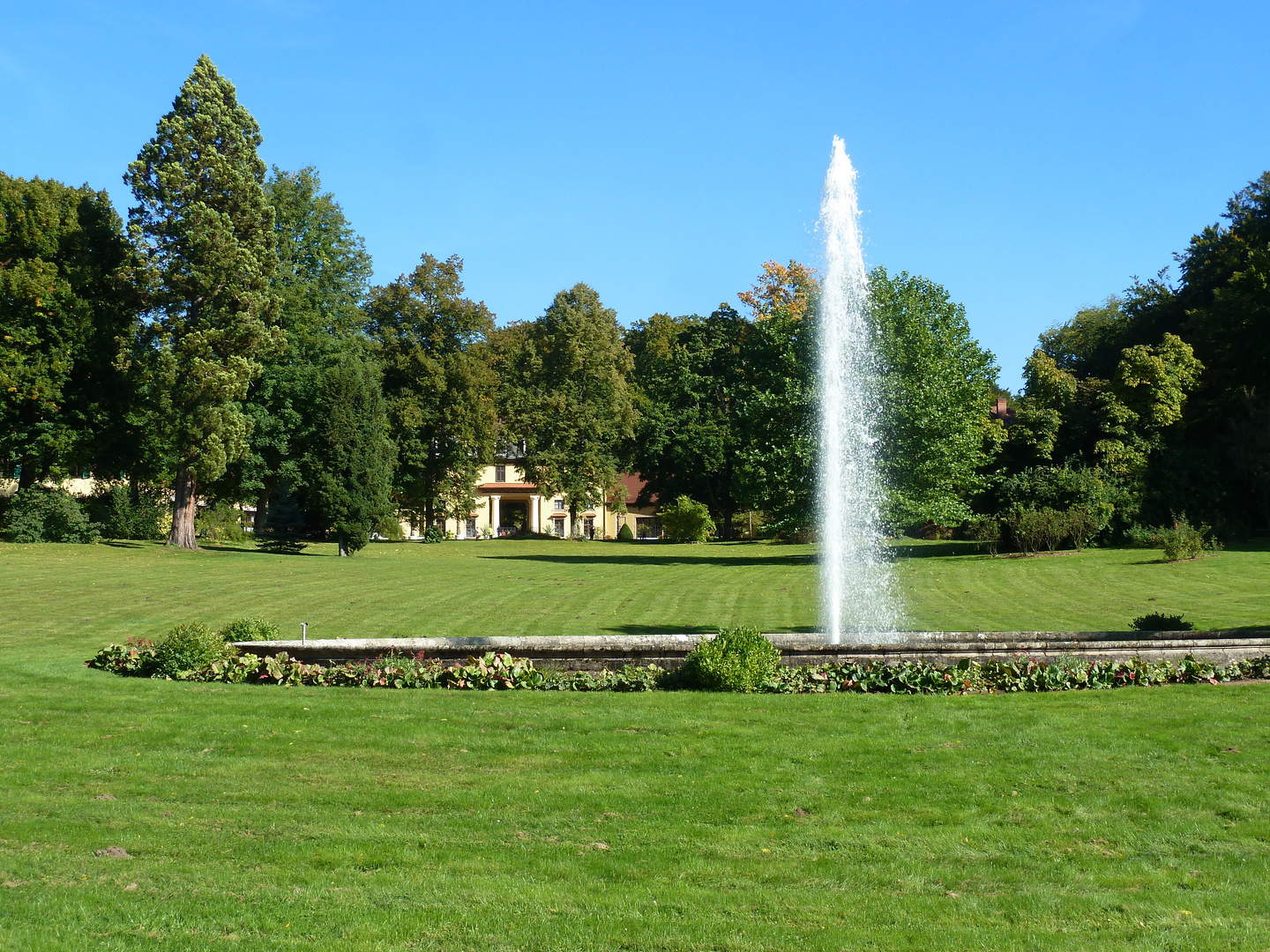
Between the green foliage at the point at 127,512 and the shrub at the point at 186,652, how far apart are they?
29.1 metres

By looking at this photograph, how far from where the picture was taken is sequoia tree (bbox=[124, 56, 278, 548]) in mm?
36188

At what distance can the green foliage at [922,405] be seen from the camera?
36.1 metres

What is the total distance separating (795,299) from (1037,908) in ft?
198

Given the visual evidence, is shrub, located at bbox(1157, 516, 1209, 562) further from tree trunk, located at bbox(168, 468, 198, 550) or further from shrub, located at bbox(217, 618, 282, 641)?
tree trunk, located at bbox(168, 468, 198, 550)

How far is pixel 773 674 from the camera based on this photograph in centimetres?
1231

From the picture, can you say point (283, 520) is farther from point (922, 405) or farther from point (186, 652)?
point (186, 652)

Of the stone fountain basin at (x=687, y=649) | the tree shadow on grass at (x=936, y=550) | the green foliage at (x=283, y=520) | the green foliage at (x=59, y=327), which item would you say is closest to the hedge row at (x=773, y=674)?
the stone fountain basin at (x=687, y=649)

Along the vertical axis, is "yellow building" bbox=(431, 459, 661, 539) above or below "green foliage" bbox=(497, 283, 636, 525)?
below

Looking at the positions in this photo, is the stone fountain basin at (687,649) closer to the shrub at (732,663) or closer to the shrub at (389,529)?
the shrub at (732,663)

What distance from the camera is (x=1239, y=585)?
2605 centimetres

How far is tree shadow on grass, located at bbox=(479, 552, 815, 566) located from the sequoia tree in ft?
43.6

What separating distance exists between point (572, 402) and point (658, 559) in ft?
77.3

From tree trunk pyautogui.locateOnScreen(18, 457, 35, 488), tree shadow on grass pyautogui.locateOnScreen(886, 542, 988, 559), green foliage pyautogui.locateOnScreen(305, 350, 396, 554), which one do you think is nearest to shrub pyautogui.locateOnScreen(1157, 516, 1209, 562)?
tree shadow on grass pyautogui.locateOnScreen(886, 542, 988, 559)

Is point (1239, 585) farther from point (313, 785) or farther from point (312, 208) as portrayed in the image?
point (312, 208)
